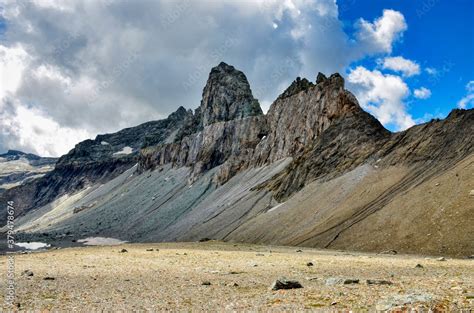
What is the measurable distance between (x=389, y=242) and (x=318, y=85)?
2787 inches

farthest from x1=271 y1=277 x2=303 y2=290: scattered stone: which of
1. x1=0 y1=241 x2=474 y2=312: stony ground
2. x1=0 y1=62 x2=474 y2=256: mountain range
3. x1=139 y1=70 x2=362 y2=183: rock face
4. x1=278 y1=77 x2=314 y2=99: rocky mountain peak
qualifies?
x1=278 y1=77 x2=314 y2=99: rocky mountain peak

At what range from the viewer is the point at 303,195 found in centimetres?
7469

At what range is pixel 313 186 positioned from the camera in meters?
77.8

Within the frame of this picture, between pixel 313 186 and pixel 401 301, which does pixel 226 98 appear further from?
pixel 401 301

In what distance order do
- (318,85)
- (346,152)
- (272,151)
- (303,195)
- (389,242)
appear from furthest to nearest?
(272,151)
(318,85)
(346,152)
(303,195)
(389,242)

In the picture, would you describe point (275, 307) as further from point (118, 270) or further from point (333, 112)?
point (333, 112)

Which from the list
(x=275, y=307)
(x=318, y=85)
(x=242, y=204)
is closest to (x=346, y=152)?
(x=242, y=204)

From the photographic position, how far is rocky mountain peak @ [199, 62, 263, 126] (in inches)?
6747

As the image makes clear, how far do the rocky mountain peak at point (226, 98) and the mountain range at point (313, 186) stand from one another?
1.21 metres

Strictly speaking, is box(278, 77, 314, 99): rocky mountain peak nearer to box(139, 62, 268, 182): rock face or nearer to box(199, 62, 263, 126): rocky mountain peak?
box(139, 62, 268, 182): rock face

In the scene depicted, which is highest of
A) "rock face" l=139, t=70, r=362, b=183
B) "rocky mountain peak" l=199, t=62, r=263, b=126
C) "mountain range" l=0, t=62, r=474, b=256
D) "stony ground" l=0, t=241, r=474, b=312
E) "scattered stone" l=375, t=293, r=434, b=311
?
"rocky mountain peak" l=199, t=62, r=263, b=126

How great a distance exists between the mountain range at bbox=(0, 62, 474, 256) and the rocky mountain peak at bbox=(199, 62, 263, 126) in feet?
3.97

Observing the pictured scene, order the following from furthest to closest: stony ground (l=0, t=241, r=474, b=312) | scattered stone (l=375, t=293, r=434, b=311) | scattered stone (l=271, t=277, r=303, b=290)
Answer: scattered stone (l=271, t=277, r=303, b=290) → stony ground (l=0, t=241, r=474, b=312) → scattered stone (l=375, t=293, r=434, b=311)

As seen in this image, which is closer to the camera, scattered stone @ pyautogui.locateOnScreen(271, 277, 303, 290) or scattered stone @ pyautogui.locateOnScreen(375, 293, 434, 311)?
scattered stone @ pyautogui.locateOnScreen(375, 293, 434, 311)
